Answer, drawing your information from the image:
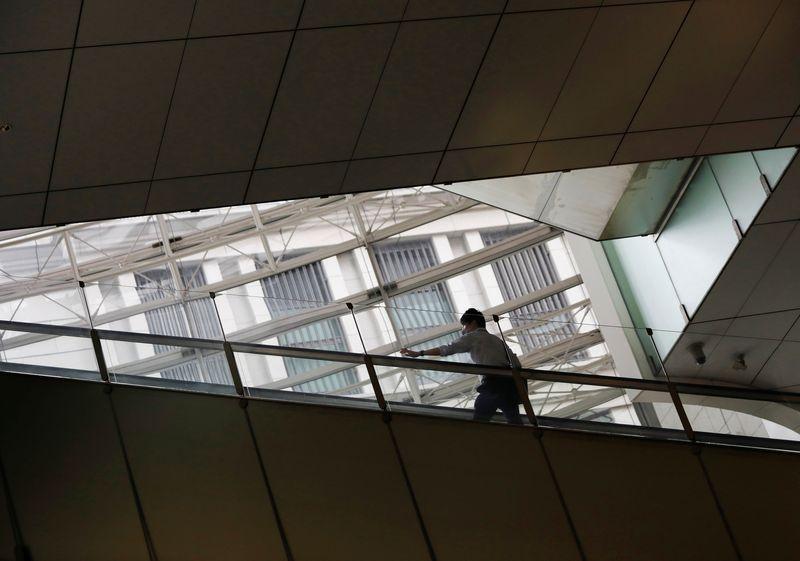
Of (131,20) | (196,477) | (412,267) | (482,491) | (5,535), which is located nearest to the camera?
(131,20)

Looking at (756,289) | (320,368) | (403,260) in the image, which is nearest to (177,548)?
(320,368)

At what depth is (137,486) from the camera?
27.1 ft

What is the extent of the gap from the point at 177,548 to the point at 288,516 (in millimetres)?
969

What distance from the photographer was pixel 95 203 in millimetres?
8680

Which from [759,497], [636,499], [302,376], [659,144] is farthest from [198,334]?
[759,497]

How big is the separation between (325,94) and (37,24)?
8.34ft

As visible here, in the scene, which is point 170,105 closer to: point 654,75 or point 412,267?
point 654,75

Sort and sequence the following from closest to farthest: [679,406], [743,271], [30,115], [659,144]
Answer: [30,115]
[679,406]
[659,144]
[743,271]

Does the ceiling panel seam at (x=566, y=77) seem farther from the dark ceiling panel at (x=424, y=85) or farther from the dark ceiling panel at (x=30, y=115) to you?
the dark ceiling panel at (x=30, y=115)

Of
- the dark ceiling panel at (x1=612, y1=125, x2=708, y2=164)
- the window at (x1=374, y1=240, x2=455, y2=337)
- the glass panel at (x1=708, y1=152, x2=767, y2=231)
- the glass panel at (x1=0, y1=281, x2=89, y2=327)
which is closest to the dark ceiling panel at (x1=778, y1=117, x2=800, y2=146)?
the glass panel at (x1=708, y1=152, x2=767, y2=231)

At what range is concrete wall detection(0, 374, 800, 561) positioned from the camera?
818cm

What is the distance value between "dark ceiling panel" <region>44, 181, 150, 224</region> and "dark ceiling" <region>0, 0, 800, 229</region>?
2 centimetres

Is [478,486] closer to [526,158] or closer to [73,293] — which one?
[526,158]

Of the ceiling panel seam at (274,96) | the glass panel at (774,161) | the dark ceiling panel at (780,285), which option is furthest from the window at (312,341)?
the dark ceiling panel at (780,285)
